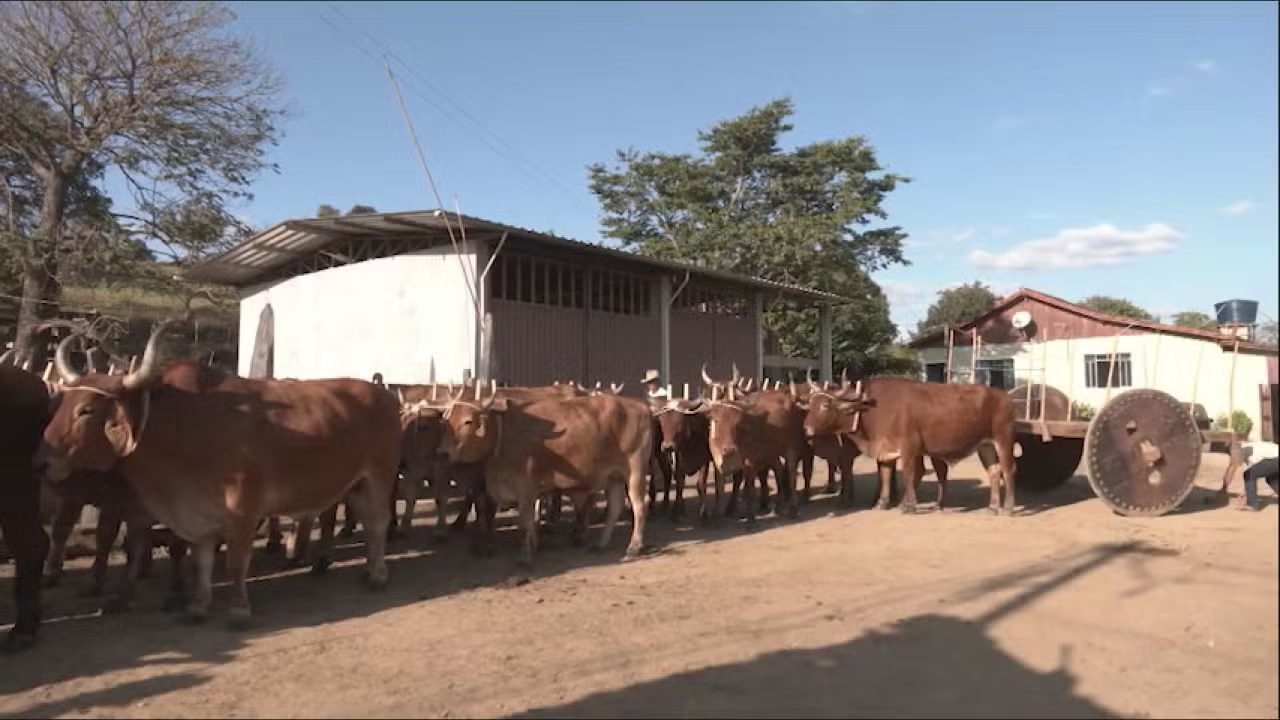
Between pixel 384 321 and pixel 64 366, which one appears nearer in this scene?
pixel 64 366

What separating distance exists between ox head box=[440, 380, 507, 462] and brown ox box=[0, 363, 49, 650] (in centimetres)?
330

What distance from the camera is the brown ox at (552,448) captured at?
8.64 m

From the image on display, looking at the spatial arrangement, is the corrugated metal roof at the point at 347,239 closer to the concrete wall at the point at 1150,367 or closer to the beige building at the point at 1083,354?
the beige building at the point at 1083,354

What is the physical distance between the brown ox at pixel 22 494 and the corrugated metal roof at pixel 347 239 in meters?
7.17

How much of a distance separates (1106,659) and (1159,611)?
127 centimetres

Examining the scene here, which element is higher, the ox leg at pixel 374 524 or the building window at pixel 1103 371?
the building window at pixel 1103 371

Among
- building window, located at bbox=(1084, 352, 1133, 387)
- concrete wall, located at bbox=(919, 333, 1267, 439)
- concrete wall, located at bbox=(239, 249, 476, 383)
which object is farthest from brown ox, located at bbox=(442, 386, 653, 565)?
building window, located at bbox=(1084, 352, 1133, 387)

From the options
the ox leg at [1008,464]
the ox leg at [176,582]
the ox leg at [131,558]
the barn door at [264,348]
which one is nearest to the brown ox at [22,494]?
the ox leg at [131,558]

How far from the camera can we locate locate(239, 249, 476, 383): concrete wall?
14680mm

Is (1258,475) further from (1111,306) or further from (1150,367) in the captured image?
(1111,306)

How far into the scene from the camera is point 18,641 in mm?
6188

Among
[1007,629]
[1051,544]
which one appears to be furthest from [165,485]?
[1051,544]

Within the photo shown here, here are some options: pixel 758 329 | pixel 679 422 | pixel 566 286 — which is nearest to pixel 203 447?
pixel 679 422

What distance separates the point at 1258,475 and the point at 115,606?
1233 centimetres
